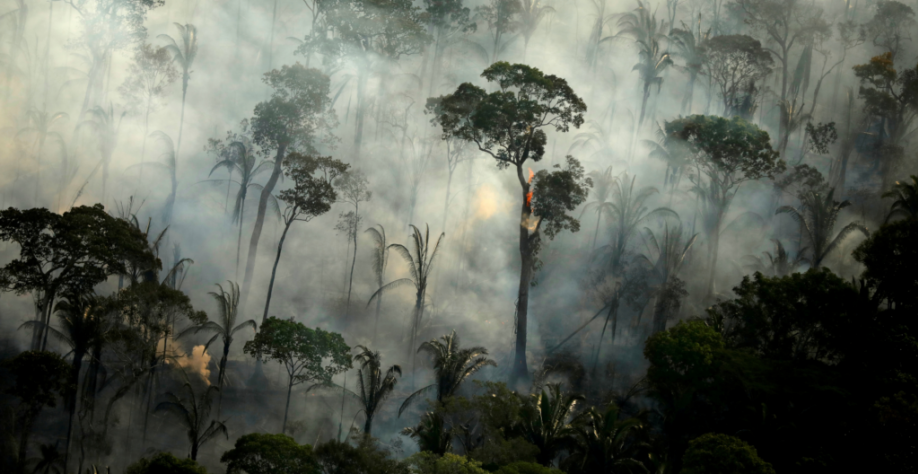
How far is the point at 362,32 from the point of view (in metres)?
50.5

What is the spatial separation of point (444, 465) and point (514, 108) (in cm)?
2194

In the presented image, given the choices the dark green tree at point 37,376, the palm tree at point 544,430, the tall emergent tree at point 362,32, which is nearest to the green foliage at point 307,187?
the tall emergent tree at point 362,32

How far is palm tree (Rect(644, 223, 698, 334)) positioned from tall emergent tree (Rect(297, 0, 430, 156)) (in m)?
23.8

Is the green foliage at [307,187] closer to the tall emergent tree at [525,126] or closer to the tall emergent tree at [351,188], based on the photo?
the tall emergent tree at [351,188]

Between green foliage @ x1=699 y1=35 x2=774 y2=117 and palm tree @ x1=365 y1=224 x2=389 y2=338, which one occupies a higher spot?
green foliage @ x1=699 y1=35 x2=774 y2=117

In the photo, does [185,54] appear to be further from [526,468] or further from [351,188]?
[526,468]

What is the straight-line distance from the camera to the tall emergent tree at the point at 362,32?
49.9 metres

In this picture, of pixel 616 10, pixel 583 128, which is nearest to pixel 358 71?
pixel 583 128

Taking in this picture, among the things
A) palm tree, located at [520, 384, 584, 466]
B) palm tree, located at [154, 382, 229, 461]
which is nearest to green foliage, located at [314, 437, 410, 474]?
palm tree, located at [154, 382, 229, 461]

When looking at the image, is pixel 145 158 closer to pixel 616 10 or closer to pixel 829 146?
pixel 616 10

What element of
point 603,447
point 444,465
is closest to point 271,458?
point 444,465

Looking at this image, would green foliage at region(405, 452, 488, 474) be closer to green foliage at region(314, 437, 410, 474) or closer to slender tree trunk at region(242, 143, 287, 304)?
green foliage at region(314, 437, 410, 474)

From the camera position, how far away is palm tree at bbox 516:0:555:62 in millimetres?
61562

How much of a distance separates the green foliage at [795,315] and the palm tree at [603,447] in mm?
7786
